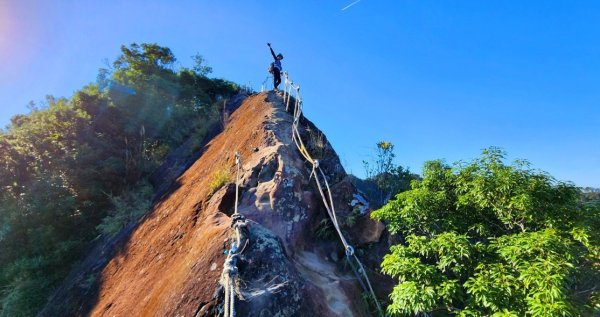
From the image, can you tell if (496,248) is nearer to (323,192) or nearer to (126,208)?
(323,192)

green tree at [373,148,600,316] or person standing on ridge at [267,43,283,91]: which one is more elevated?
person standing on ridge at [267,43,283,91]

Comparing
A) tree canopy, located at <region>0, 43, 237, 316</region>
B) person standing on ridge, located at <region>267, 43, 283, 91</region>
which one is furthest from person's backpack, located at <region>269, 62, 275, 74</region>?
tree canopy, located at <region>0, 43, 237, 316</region>

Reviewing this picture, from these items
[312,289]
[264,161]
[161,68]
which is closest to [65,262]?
[264,161]

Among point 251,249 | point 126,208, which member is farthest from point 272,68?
point 251,249

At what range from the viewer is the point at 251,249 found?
4488mm

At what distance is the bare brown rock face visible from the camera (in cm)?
423

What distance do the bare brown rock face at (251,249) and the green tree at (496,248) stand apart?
1067mm

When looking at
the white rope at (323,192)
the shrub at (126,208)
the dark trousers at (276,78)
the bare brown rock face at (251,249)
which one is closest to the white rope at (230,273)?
the bare brown rock face at (251,249)

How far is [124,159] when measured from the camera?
1341 cm

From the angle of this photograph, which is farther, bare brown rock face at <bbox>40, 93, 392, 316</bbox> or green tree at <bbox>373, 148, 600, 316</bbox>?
bare brown rock face at <bbox>40, 93, 392, 316</bbox>

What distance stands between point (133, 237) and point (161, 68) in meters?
18.4

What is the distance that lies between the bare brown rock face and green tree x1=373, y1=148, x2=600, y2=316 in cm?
107

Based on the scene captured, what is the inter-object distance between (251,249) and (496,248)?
10.8ft

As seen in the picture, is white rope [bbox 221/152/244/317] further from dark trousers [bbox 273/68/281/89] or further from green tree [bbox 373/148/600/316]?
dark trousers [bbox 273/68/281/89]
